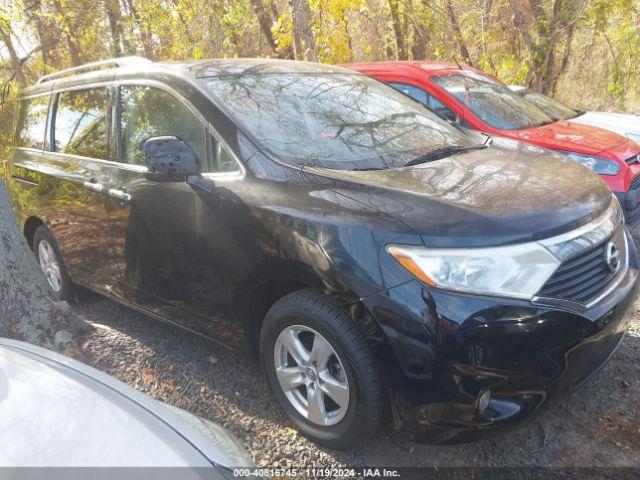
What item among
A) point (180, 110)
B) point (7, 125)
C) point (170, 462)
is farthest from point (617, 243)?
point (7, 125)

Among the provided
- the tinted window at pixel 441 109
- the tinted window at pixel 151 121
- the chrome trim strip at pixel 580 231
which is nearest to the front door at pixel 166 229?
the tinted window at pixel 151 121

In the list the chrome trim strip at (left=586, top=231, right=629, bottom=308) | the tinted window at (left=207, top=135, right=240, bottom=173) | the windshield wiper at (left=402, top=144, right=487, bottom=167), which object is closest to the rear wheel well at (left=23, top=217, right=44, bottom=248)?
the tinted window at (left=207, top=135, right=240, bottom=173)

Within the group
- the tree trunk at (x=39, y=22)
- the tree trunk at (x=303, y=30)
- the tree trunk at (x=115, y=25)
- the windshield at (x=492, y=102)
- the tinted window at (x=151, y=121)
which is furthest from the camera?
the tree trunk at (x=115, y=25)

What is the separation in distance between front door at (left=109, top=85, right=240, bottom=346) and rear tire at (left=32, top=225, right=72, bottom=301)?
0.93m

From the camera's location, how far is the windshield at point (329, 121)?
270 cm

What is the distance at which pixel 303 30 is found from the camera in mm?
7430

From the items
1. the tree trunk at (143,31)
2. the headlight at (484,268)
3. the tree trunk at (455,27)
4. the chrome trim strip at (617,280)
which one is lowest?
the chrome trim strip at (617,280)

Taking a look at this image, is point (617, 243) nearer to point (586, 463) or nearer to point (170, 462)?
point (586, 463)

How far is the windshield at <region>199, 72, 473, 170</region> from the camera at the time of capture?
270 centimetres

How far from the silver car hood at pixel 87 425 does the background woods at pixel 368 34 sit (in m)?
6.50

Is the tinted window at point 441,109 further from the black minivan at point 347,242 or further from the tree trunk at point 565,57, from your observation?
A: the tree trunk at point 565,57

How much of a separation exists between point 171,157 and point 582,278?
6.35 ft

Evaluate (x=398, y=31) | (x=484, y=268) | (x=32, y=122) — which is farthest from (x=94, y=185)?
(x=398, y=31)

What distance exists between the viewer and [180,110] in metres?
2.99
